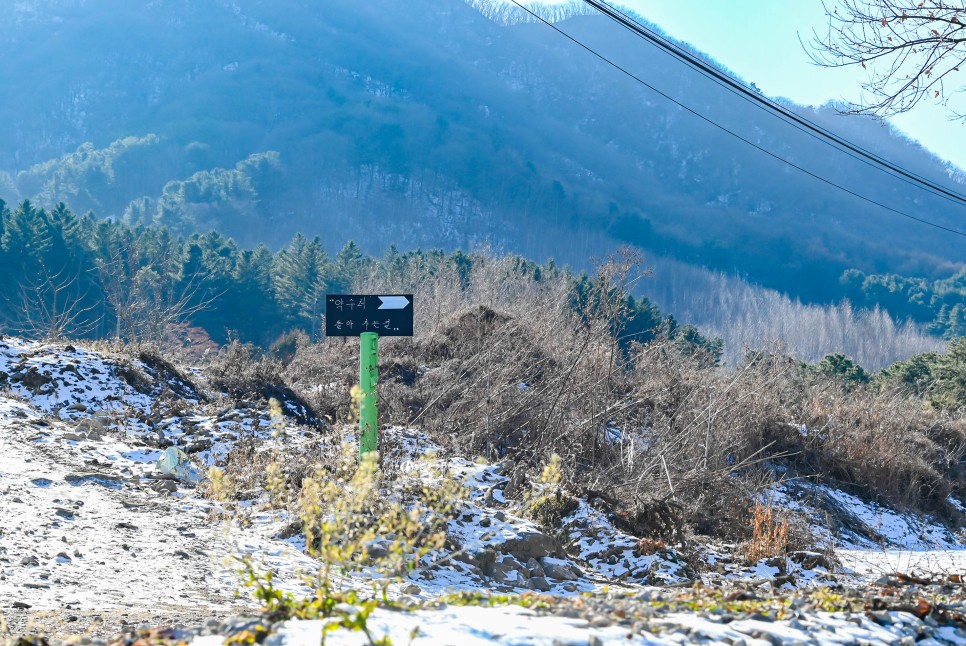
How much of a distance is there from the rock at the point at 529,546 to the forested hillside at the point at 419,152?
80.3 m

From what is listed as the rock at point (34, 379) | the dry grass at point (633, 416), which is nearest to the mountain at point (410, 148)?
the dry grass at point (633, 416)

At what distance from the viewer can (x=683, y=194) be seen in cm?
14288

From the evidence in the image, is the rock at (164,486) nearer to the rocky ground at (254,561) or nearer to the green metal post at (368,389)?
the rocky ground at (254,561)

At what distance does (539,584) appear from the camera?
245 inches

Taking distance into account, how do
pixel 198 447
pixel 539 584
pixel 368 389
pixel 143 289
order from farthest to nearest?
pixel 143 289
pixel 198 447
pixel 368 389
pixel 539 584

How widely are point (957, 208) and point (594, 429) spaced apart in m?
148

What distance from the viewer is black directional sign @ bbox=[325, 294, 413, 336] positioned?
797 centimetres

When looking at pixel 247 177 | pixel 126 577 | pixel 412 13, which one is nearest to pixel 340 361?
pixel 126 577

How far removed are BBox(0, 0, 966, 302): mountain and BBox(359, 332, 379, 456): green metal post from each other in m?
80.5

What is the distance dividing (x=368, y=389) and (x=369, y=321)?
664 millimetres

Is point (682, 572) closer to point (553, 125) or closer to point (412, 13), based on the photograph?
point (553, 125)

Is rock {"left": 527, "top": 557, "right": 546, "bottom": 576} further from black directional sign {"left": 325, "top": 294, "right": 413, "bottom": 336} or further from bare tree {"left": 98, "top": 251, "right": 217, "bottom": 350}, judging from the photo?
bare tree {"left": 98, "top": 251, "right": 217, "bottom": 350}

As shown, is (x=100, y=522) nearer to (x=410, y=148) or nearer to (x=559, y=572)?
(x=559, y=572)

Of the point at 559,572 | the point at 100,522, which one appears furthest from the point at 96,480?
the point at 559,572
